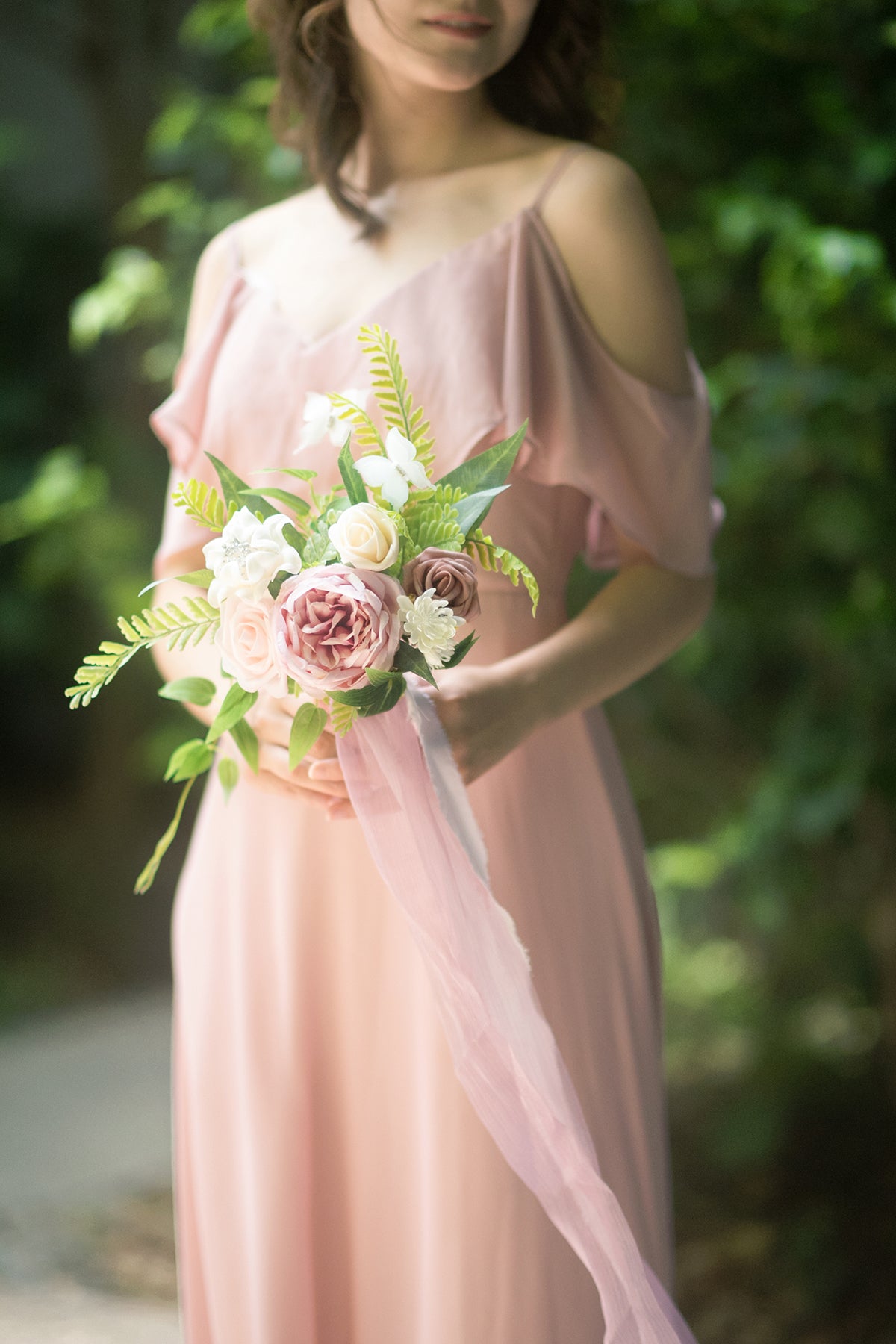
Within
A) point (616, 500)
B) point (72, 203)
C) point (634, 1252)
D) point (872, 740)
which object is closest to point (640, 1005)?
point (634, 1252)

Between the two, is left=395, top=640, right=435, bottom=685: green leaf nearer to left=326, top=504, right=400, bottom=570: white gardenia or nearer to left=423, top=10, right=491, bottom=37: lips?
left=326, top=504, right=400, bottom=570: white gardenia

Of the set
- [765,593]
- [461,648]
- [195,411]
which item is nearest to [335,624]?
[461,648]

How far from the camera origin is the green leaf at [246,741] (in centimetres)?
116

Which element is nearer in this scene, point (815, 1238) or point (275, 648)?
point (275, 648)

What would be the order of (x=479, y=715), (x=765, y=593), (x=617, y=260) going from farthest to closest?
(x=765, y=593), (x=617, y=260), (x=479, y=715)

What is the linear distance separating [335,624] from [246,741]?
26cm

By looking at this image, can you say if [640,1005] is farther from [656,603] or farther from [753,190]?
[753,190]

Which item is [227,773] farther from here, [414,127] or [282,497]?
[414,127]

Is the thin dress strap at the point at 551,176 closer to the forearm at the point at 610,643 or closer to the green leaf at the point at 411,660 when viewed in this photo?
the forearm at the point at 610,643

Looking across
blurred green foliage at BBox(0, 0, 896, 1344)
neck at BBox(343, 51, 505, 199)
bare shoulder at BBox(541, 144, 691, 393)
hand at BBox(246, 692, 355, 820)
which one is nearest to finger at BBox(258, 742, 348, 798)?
hand at BBox(246, 692, 355, 820)

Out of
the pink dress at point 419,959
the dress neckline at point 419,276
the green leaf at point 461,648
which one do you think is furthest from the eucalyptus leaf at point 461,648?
the dress neckline at point 419,276

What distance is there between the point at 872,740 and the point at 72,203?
397 cm

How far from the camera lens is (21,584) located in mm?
4805

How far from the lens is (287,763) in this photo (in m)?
1.20
